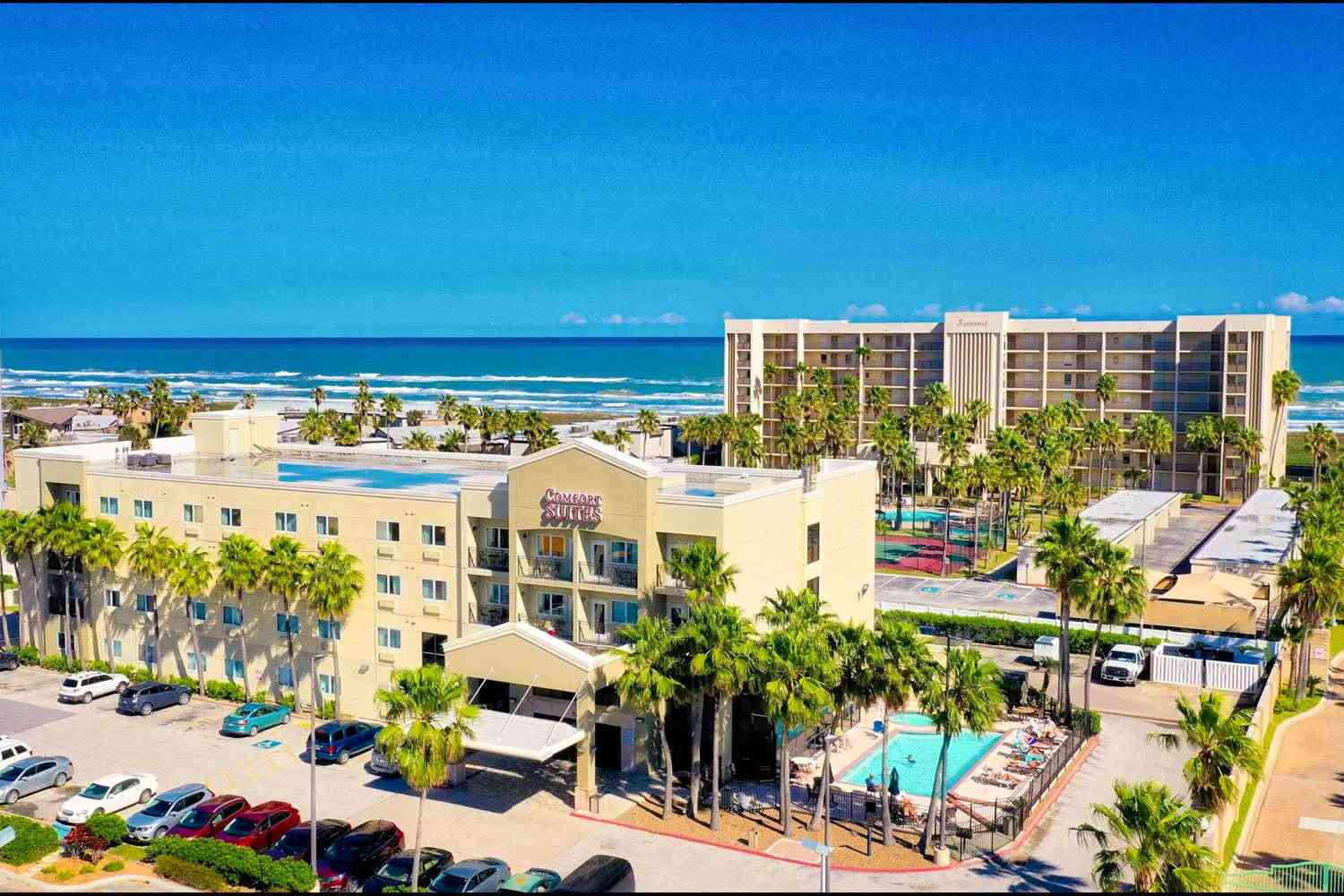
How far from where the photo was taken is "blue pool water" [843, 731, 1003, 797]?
4281cm

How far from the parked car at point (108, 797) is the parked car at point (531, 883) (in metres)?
14.9

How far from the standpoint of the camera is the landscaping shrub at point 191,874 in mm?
33531

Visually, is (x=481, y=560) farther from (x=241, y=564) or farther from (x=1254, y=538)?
(x=1254, y=538)

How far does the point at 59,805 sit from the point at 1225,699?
4614cm

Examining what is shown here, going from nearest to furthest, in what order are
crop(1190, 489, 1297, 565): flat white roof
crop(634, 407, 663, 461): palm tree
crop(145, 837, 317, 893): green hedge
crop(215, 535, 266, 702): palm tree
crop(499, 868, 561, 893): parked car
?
crop(499, 868, 561, 893): parked car, crop(145, 837, 317, 893): green hedge, crop(215, 535, 266, 702): palm tree, crop(1190, 489, 1297, 565): flat white roof, crop(634, 407, 663, 461): palm tree

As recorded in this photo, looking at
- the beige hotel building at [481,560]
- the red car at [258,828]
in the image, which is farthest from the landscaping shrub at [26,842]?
the beige hotel building at [481,560]

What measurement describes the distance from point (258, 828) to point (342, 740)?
7919 mm

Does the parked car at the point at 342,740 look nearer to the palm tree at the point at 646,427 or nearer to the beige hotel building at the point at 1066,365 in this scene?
the palm tree at the point at 646,427

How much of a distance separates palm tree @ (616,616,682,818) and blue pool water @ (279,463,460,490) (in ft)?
58.6

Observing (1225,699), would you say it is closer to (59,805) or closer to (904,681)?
(904,681)

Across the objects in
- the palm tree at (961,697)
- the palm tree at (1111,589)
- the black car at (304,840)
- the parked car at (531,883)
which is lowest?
the black car at (304,840)

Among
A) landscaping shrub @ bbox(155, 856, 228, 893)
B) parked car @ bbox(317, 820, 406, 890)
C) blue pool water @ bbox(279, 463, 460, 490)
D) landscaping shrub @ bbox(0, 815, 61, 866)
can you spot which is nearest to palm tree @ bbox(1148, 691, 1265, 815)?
parked car @ bbox(317, 820, 406, 890)

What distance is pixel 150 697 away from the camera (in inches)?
1967

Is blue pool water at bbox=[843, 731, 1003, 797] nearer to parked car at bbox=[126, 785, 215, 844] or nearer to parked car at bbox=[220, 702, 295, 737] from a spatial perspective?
parked car at bbox=[126, 785, 215, 844]
